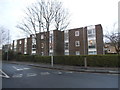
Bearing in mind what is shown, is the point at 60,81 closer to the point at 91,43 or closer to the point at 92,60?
the point at 92,60

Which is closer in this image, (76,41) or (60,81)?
(60,81)

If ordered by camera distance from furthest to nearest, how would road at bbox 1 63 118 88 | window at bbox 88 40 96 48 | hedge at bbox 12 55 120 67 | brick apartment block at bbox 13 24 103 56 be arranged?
1. window at bbox 88 40 96 48
2. brick apartment block at bbox 13 24 103 56
3. hedge at bbox 12 55 120 67
4. road at bbox 1 63 118 88

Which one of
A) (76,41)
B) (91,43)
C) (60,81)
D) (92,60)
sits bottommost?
(60,81)

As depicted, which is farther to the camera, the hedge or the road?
the hedge

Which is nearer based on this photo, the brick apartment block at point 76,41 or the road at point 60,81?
the road at point 60,81

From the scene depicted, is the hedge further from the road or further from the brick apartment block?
the brick apartment block

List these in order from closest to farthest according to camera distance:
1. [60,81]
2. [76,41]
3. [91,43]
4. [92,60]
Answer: [60,81] < [92,60] < [91,43] < [76,41]

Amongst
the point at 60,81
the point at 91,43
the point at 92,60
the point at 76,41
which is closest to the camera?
the point at 60,81

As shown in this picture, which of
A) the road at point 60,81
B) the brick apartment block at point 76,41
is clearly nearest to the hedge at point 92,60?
the road at point 60,81

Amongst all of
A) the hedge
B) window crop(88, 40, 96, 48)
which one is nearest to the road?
the hedge

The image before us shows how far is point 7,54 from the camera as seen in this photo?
35.8 metres

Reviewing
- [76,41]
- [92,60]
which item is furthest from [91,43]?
[92,60]

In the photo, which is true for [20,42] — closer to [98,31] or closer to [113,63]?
[98,31]

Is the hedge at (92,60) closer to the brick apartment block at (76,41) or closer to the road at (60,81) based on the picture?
the road at (60,81)
